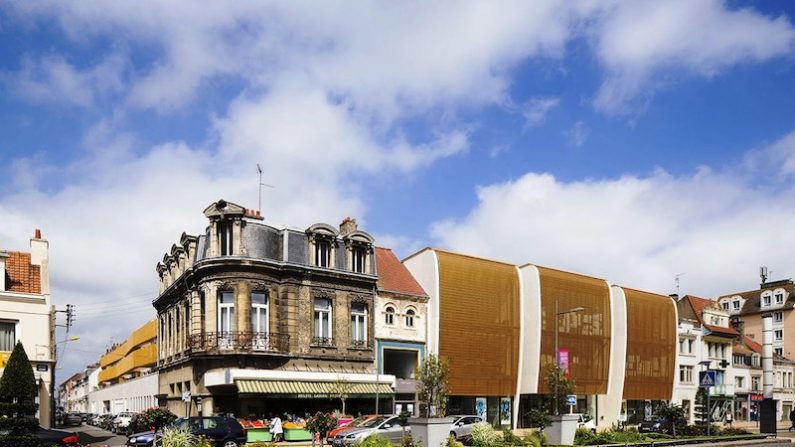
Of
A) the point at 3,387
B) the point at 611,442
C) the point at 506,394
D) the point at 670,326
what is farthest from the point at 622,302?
the point at 3,387

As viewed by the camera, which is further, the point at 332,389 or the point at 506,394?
the point at 506,394

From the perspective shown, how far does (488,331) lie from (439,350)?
15.6 ft

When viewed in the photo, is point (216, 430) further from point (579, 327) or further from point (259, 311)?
point (579, 327)

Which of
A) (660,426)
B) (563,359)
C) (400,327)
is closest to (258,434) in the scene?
(400,327)

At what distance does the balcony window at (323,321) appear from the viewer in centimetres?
4319

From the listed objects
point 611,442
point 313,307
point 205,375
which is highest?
point 313,307

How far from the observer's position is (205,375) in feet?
133

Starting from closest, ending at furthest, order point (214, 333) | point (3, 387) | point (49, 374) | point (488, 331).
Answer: point (3, 387)
point (49, 374)
point (214, 333)
point (488, 331)

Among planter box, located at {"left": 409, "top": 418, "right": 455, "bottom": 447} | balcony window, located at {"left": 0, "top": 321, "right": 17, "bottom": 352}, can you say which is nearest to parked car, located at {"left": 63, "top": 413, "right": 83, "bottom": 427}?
balcony window, located at {"left": 0, "top": 321, "right": 17, "bottom": 352}

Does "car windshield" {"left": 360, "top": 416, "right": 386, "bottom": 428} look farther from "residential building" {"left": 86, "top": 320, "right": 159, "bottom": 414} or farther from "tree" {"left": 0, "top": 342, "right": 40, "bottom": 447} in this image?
"residential building" {"left": 86, "top": 320, "right": 159, "bottom": 414}

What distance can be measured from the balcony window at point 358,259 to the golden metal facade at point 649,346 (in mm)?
26548

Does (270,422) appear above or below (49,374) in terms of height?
below

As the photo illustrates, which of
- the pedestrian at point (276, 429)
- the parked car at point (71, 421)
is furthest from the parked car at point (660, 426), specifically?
the parked car at point (71, 421)

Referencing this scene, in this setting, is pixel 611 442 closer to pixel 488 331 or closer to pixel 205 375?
pixel 488 331
